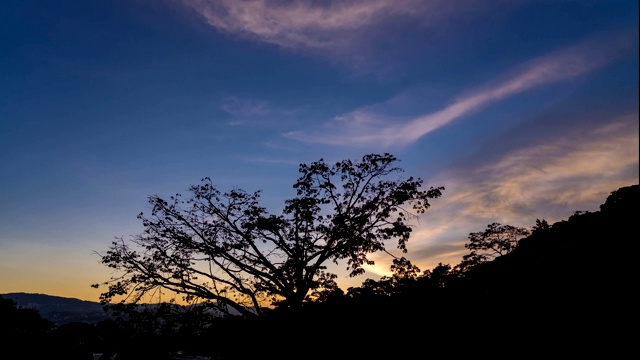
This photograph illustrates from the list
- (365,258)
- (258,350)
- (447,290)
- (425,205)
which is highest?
(425,205)

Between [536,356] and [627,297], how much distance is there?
7.29 ft

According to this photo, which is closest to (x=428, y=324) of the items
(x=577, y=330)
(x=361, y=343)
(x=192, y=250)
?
(x=361, y=343)

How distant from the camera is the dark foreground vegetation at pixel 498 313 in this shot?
6688mm

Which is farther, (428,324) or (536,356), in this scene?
(428,324)

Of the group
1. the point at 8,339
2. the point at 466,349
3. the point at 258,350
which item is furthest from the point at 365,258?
the point at 8,339

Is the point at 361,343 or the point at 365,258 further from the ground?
the point at 365,258

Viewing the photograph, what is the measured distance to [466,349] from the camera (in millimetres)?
7496

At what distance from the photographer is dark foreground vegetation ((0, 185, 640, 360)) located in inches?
263

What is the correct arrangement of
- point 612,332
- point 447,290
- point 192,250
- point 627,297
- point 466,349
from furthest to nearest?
point 192,250 < point 447,290 < point 466,349 < point 627,297 < point 612,332

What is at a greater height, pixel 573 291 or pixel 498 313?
pixel 573 291

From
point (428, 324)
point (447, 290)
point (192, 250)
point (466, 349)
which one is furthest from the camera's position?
point (192, 250)

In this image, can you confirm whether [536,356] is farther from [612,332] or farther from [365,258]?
[365,258]

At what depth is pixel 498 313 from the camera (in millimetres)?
7910

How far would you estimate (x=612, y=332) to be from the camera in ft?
20.4
